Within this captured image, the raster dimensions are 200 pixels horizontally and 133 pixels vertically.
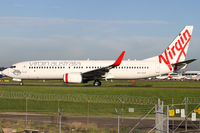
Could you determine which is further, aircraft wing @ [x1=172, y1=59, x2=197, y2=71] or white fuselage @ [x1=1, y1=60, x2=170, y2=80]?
white fuselage @ [x1=1, y1=60, x2=170, y2=80]

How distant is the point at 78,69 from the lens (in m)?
51.2

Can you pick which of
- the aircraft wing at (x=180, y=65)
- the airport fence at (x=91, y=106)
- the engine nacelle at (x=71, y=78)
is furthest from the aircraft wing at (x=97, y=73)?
the airport fence at (x=91, y=106)

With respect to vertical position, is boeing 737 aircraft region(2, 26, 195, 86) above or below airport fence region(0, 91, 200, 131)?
above

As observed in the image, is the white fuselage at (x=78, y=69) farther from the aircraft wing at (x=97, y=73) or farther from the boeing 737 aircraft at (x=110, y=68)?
the aircraft wing at (x=97, y=73)

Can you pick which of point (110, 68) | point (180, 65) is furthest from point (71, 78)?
point (180, 65)

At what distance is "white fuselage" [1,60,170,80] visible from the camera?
165ft

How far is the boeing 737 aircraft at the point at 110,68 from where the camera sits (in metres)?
50.2

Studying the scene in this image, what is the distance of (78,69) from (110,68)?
554 cm

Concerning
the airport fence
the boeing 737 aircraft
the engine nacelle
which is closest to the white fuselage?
the boeing 737 aircraft

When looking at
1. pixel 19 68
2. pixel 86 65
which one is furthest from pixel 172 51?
pixel 19 68

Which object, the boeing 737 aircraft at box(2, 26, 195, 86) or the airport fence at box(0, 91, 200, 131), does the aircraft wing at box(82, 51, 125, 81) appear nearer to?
the boeing 737 aircraft at box(2, 26, 195, 86)

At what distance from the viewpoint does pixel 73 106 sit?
3100cm

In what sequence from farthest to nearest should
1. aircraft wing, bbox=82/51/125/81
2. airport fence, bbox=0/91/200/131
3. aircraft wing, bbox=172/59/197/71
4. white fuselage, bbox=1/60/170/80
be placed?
white fuselage, bbox=1/60/170/80 → aircraft wing, bbox=82/51/125/81 → aircraft wing, bbox=172/59/197/71 → airport fence, bbox=0/91/200/131

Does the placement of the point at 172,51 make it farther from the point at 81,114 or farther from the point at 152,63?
the point at 81,114
